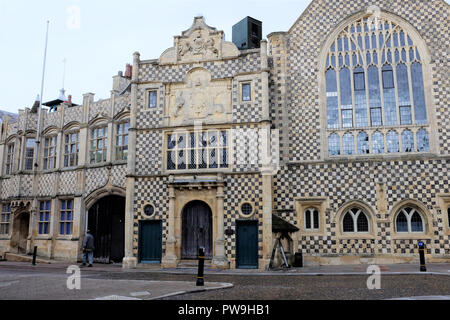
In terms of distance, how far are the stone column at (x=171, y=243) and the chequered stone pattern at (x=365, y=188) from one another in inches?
188

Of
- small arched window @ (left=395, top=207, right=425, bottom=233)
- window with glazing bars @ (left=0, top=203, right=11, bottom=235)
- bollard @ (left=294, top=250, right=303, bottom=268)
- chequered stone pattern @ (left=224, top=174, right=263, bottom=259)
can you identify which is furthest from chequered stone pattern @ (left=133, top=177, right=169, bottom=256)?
window with glazing bars @ (left=0, top=203, right=11, bottom=235)

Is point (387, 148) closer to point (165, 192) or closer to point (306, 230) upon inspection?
point (306, 230)

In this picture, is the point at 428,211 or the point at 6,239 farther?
the point at 6,239

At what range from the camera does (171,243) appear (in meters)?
17.0

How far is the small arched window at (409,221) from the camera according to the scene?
17250 mm

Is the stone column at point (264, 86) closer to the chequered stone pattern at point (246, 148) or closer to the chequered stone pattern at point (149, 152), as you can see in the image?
the chequered stone pattern at point (246, 148)

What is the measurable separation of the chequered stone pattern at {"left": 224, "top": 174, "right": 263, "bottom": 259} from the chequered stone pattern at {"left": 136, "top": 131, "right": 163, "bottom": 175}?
3451mm

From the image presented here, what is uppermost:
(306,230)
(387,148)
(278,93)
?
(278,93)

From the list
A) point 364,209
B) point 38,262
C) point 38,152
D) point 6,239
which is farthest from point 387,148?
point 6,239

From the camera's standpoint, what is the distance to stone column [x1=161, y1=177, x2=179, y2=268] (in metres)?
16.8

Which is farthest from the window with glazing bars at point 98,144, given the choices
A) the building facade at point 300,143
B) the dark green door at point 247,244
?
the dark green door at point 247,244
